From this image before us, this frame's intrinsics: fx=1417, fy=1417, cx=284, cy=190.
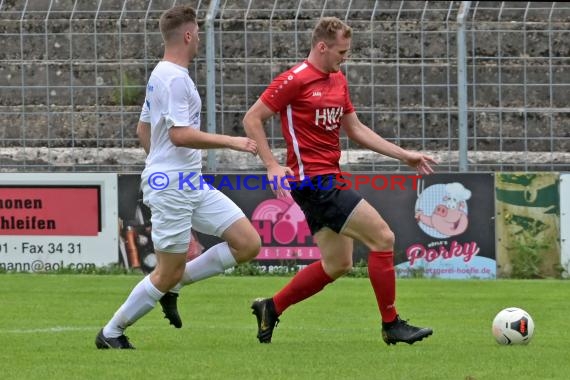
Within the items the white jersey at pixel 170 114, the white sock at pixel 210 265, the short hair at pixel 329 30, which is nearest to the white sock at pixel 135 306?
the white sock at pixel 210 265

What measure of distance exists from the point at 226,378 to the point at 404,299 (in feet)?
19.7

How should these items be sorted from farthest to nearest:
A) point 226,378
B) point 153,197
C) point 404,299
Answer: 1. point 404,299
2. point 153,197
3. point 226,378

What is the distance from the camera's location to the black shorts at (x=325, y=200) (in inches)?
341

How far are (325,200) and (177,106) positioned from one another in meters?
1.14

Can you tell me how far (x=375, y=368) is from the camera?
291 inches

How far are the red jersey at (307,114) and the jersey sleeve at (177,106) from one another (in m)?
0.69

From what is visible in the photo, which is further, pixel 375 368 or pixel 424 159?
pixel 424 159

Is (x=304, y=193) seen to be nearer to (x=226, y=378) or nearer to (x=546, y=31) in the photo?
(x=226, y=378)

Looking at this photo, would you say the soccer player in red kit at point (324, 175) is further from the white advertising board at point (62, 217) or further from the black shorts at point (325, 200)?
the white advertising board at point (62, 217)

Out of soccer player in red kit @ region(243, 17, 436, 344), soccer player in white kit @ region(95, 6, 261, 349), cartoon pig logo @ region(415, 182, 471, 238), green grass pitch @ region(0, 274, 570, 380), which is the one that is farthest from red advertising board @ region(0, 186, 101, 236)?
soccer player in white kit @ region(95, 6, 261, 349)

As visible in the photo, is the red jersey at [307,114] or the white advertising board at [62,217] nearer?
the red jersey at [307,114]

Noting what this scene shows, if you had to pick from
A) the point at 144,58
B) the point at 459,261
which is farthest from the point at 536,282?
the point at 144,58

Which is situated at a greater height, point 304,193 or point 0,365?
point 304,193

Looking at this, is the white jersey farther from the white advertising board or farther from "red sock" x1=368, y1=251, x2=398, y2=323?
the white advertising board
